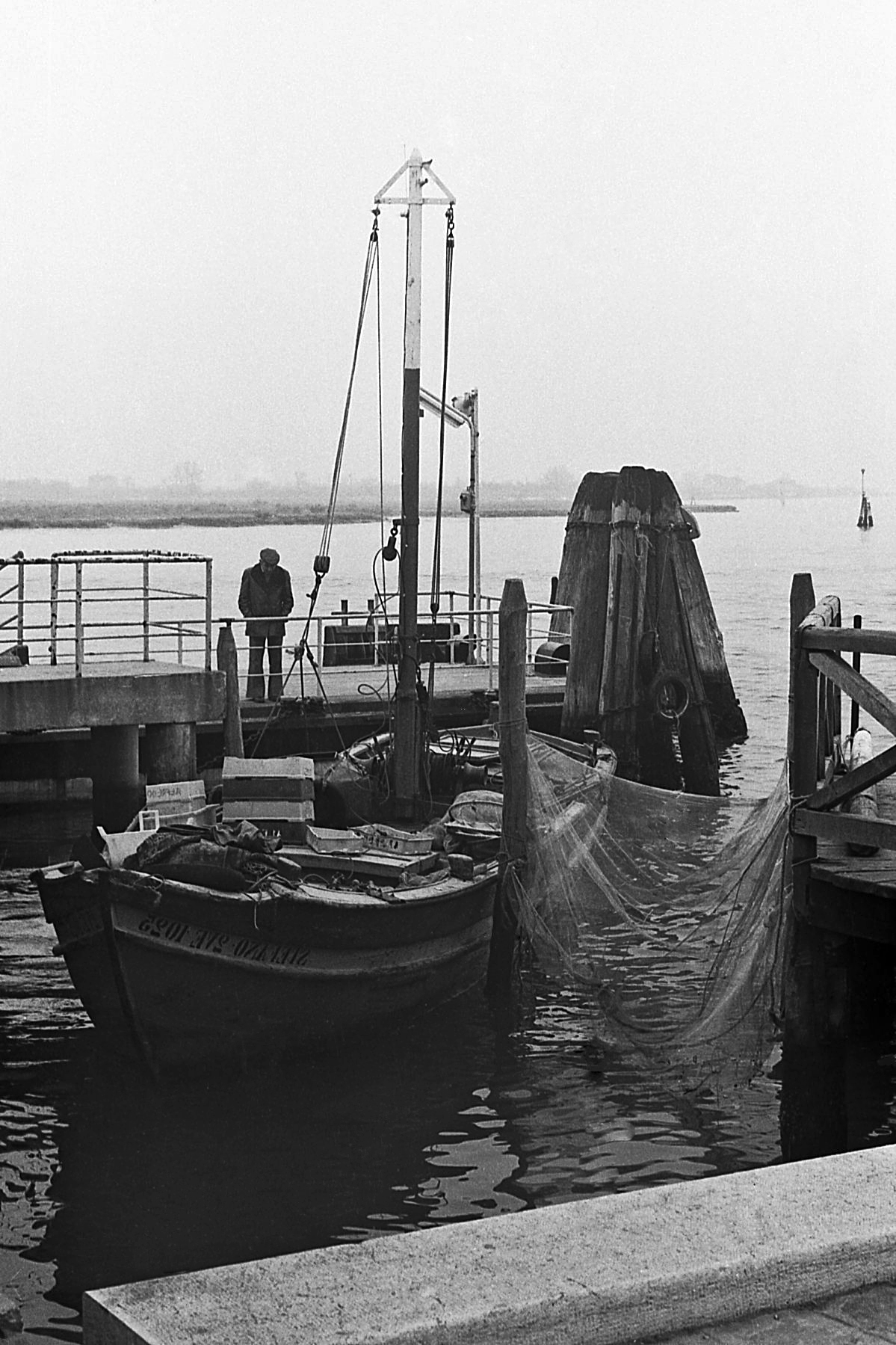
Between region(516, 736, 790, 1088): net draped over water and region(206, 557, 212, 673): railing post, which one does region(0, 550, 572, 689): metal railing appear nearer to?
region(206, 557, 212, 673): railing post

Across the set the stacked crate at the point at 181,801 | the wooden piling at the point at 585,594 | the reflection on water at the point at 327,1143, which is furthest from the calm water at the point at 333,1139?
the wooden piling at the point at 585,594

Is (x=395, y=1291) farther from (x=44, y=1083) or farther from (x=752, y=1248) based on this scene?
(x=44, y=1083)

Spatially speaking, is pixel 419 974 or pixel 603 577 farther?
pixel 603 577

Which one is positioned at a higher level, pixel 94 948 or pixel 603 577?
pixel 603 577

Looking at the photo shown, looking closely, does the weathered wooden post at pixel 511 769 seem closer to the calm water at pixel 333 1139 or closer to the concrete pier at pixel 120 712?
the calm water at pixel 333 1139

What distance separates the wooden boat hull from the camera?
10.2m

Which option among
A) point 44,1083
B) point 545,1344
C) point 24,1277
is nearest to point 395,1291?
point 545,1344

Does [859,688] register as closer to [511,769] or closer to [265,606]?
[511,769]

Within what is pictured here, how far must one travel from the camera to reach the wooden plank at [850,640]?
339 inches

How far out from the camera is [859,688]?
28.4 feet

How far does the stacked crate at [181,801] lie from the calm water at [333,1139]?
5.83 feet

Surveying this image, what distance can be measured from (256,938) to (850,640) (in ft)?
14.4

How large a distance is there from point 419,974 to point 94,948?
268 centimetres

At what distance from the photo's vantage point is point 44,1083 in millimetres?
11055
